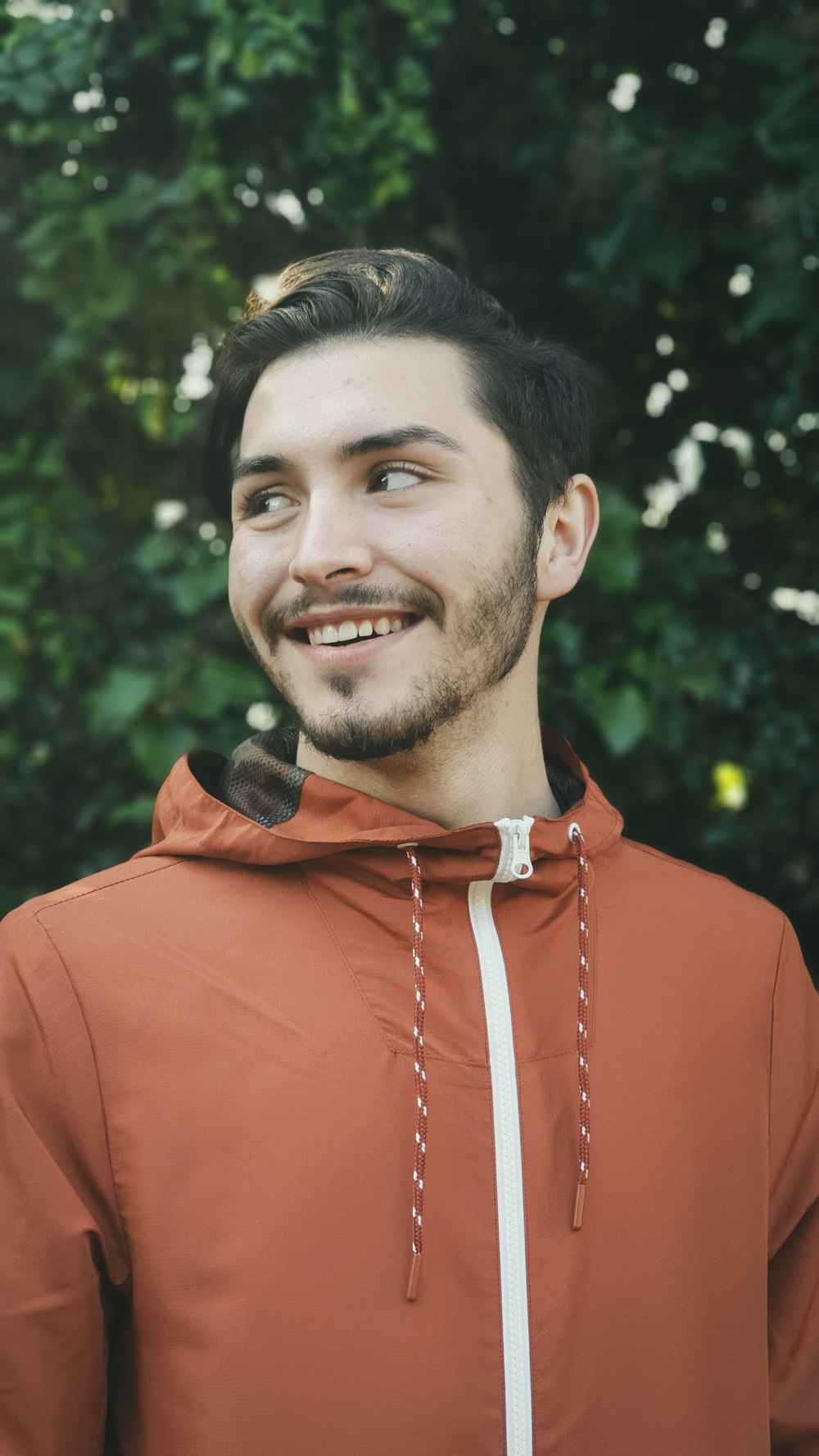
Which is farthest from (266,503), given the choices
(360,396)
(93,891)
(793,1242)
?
(793,1242)

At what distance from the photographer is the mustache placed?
60.5 inches

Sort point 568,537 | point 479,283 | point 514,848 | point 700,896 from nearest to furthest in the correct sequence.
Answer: point 514,848 < point 700,896 < point 568,537 < point 479,283

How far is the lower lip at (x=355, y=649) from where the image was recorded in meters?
1.54

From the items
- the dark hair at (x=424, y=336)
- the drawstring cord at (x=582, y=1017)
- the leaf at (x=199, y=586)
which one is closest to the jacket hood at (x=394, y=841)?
the drawstring cord at (x=582, y=1017)

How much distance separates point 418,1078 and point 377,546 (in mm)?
606

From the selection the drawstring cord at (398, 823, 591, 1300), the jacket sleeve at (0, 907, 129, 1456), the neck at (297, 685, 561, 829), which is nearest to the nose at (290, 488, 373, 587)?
the neck at (297, 685, 561, 829)

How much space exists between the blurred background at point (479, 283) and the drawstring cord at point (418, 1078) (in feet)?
3.41

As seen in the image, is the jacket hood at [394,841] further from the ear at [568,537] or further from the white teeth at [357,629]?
the ear at [568,537]

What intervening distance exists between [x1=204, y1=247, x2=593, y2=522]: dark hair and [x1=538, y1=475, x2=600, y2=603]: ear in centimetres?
3

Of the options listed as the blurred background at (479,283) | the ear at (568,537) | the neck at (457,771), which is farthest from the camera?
the blurred background at (479,283)

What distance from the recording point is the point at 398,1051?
142 centimetres

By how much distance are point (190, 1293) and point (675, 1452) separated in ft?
1.81

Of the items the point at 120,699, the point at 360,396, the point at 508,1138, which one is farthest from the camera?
the point at 120,699

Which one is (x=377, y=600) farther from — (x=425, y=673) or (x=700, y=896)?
(x=700, y=896)
